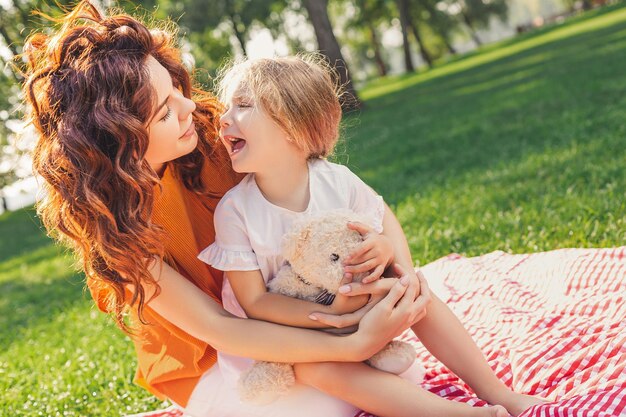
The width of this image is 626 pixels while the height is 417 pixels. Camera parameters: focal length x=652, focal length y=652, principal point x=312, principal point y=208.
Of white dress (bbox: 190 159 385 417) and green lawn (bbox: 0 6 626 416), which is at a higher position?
white dress (bbox: 190 159 385 417)

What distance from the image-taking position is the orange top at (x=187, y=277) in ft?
8.35

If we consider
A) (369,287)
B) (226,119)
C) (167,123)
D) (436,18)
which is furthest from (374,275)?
(436,18)

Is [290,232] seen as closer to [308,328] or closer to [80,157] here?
[308,328]

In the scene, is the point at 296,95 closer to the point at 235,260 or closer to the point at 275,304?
the point at 235,260

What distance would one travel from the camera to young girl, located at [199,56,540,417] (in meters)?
2.24

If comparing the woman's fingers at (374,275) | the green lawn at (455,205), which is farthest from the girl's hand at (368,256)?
the green lawn at (455,205)

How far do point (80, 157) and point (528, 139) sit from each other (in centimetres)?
605

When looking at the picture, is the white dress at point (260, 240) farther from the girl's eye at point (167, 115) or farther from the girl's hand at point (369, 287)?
the girl's eye at point (167, 115)

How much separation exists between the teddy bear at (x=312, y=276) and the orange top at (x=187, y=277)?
1.07ft

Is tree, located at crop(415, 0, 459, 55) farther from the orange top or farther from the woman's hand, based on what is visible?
the woman's hand

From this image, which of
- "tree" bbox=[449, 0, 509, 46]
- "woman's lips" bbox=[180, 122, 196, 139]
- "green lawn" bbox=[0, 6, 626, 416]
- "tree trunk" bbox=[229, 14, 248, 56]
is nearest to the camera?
"woman's lips" bbox=[180, 122, 196, 139]

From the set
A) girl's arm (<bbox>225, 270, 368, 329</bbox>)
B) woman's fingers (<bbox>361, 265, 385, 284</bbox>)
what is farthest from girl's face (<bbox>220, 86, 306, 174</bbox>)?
woman's fingers (<bbox>361, 265, 385, 284</bbox>)

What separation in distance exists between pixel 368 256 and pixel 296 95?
65 cm

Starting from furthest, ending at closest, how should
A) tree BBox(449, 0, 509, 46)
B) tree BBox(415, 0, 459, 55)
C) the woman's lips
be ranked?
tree BBox(449, 0, 509, 46) < tree BBox(415, 0, 459, 55) < the woman's lips
